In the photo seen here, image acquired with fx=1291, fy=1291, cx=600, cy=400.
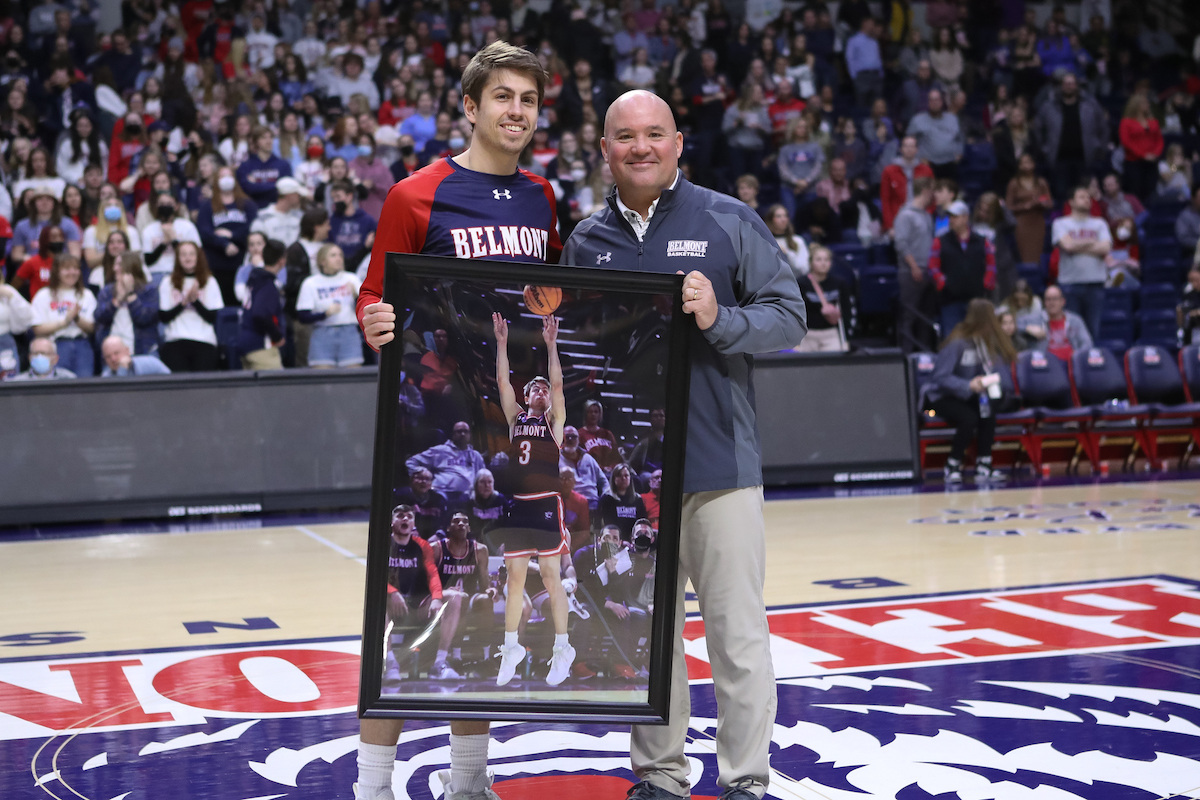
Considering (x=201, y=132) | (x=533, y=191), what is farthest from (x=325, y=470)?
(x=533, y=191)

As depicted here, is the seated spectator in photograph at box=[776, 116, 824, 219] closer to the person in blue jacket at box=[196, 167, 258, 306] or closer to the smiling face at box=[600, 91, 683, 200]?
the person in blue jacket at box=[196, 167, 258, 306]

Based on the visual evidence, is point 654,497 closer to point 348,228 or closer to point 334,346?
point 334,346

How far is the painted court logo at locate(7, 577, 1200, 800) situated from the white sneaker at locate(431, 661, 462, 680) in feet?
1.80

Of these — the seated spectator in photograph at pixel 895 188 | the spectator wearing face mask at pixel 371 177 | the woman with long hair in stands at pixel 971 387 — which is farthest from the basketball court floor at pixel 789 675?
the seated spectator in photograph at pixel 895 188

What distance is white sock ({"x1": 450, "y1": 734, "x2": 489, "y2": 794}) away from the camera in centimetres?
352

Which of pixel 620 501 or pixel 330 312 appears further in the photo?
pixel 330 312

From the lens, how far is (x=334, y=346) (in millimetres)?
10898

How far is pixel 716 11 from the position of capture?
17.5 metres

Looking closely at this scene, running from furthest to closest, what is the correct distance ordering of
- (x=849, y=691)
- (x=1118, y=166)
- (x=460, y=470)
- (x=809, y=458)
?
(x=1118, y=166)
(x=809, y=458)
(x=849, y=691)
(x=460, y=470)

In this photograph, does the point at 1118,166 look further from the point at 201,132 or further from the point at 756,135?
the point at 201,132

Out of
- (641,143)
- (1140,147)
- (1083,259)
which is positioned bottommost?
(641,143)

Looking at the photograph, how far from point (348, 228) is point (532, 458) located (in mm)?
9007

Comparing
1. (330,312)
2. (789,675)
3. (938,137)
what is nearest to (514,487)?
(789,675)

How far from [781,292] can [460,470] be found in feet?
3.25
